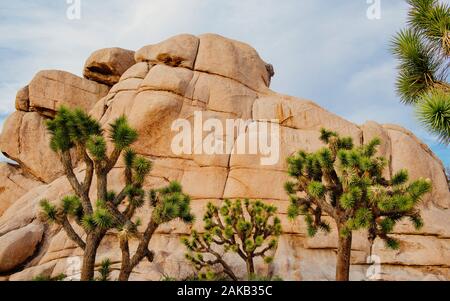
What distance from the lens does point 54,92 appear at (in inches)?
945

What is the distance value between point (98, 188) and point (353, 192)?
249 inches

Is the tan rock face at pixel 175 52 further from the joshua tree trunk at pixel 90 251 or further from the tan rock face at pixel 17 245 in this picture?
the joshua tree trunk at pixel 90 251

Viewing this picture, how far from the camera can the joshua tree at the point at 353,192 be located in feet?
33.7

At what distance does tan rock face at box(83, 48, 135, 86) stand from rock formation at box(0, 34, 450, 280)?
0.06m

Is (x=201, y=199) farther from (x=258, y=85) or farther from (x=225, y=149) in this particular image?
(x=258, y=85)

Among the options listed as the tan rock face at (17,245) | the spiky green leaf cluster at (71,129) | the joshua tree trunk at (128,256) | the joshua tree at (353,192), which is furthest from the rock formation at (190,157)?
the spiky green leaf cluster at (71,129)

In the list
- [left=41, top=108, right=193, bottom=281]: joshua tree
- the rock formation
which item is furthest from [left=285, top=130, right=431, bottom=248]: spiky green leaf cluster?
the rock formation

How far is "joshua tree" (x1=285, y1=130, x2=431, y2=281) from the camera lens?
405 inches

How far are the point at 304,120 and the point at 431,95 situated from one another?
30.3 feet

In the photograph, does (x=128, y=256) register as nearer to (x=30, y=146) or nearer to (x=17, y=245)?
(x=17, y=245)

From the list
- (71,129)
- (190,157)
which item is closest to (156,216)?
(71,129)

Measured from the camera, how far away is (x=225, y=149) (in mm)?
18953
